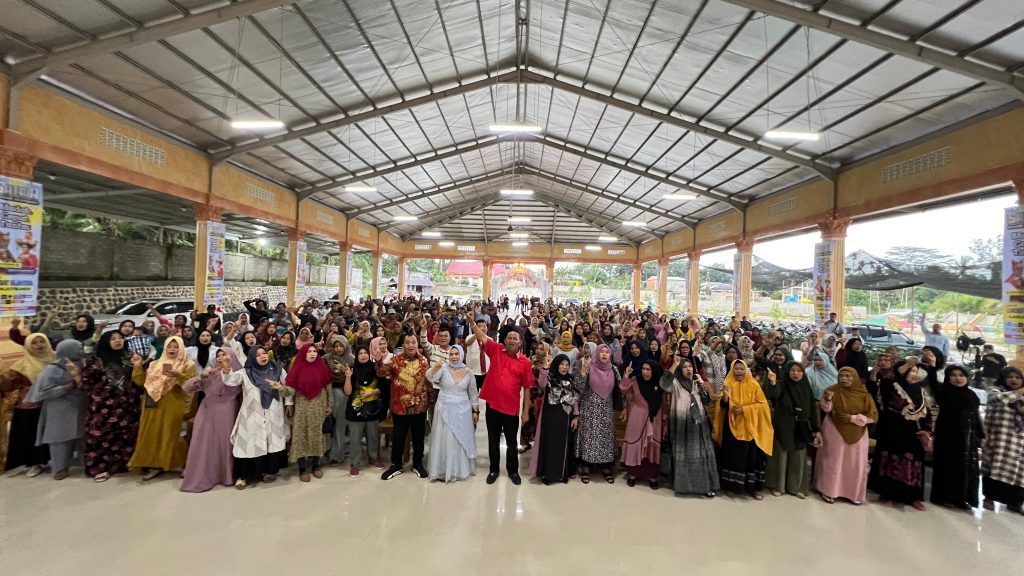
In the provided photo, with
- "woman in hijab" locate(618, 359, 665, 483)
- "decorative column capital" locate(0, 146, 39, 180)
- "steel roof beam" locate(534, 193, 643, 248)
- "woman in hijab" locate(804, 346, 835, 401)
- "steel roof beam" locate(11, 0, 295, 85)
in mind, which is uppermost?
"steel roof beam" locate(534, 193, 643, 248)

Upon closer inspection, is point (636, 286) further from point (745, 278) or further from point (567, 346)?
point (567, 346)

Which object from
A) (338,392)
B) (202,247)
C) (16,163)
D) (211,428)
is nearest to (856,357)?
(338,392)

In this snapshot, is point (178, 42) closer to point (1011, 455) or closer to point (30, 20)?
point (30, 20)

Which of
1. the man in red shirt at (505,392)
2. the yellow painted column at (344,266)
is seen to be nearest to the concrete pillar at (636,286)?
the yellow painted column at (344,266)

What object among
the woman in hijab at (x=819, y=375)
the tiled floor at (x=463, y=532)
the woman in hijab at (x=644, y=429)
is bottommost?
the tiled floor at (x=463, y=532)

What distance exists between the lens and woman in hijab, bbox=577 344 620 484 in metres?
3.82

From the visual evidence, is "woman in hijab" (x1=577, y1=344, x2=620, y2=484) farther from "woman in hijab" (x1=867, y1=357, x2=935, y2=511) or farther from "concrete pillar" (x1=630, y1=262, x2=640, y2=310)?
"concrete pillar" (x1=630, y1=262, x2=640, y2=310)

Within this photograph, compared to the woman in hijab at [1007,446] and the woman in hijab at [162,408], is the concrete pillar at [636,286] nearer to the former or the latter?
the woman in hijab at [1007,446]

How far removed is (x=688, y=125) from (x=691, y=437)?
786 centimetres

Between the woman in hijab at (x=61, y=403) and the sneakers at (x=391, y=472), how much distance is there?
250 centimetres

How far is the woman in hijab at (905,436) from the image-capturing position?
352cm

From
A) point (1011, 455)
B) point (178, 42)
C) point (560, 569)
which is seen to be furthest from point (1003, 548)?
point (178, 42)

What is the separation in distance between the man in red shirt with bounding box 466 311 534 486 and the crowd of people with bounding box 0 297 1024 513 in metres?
0.01

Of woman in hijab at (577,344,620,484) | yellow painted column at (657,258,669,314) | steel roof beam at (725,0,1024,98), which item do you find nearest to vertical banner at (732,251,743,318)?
yellow painted column at (657,258,669,314)
